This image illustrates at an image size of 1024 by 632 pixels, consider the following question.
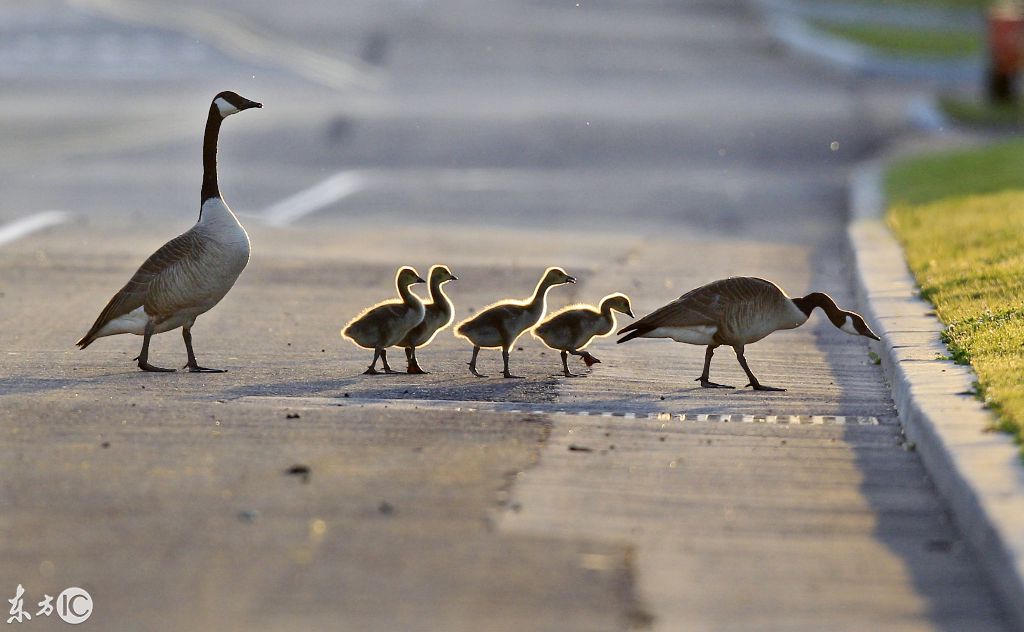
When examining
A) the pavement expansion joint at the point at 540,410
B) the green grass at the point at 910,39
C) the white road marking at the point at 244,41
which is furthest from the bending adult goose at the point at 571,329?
the green grass at the point at 910,39

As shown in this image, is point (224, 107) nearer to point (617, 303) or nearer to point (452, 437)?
point (617, 303)

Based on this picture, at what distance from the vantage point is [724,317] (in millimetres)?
Answer: 10961

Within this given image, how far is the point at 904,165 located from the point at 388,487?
19.8 meters

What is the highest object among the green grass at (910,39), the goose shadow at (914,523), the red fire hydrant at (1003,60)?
the green grass at (910,39)

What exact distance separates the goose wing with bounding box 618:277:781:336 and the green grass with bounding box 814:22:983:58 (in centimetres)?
3472

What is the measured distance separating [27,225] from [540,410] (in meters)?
11.5

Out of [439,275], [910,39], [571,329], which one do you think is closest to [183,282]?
[439,275]

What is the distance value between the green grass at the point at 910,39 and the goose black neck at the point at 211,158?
3443 centimetres

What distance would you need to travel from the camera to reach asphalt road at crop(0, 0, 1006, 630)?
Answer: 6613 millimetres

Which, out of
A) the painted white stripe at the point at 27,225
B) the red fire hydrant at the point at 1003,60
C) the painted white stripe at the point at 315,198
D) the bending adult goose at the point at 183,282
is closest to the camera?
the bending adult goose at the point at 183,282

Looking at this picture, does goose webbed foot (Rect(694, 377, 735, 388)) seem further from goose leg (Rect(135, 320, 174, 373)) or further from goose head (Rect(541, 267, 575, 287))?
goose leg (Rect(135, 320, 174, 373))

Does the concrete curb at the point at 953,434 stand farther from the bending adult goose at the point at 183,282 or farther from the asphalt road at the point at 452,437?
the bending adult goose at the point at 183,282

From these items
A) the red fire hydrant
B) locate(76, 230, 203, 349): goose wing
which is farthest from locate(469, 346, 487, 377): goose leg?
the red fire hydrant

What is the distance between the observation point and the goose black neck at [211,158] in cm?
1168
